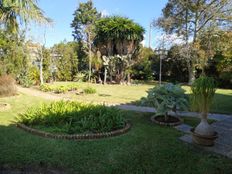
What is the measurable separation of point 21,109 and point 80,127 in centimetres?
370

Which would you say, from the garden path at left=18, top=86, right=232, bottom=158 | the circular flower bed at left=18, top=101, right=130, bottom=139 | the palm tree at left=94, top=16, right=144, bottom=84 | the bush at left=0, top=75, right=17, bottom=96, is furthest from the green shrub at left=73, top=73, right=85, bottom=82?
the circular flower bed at left=18, top=101, right=130, bottom=139

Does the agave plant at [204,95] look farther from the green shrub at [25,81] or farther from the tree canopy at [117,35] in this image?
the tree canopy at [117,35]

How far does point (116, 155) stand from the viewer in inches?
171

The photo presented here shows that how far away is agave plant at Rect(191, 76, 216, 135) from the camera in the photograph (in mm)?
4867

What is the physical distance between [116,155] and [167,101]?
2.56 meters

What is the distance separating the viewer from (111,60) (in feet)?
62.5

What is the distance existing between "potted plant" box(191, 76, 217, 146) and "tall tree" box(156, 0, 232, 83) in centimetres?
1436

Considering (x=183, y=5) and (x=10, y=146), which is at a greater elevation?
(x=183, y=5)

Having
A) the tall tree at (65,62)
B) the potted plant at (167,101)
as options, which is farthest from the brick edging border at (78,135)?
the tall tree at (65,62)

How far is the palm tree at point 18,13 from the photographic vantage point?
25.2 ft

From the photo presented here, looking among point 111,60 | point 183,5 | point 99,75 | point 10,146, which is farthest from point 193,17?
point 10,146

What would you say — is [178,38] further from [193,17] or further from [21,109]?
[21,109]

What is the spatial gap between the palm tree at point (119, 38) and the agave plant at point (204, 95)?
14.2 metres

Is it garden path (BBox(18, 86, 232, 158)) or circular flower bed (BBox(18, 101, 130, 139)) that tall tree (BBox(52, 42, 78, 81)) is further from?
circular flower bed (BBox(18, 101, 130, 139))
